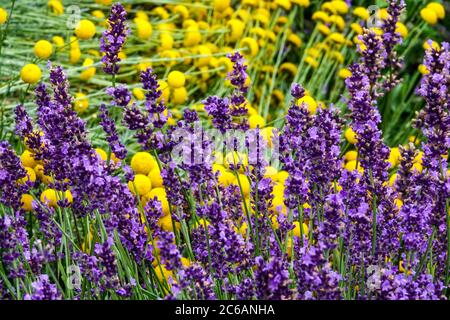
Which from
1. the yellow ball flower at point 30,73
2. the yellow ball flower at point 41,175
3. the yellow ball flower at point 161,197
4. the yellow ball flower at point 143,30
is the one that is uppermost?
the yellow ball flower at point 30,73

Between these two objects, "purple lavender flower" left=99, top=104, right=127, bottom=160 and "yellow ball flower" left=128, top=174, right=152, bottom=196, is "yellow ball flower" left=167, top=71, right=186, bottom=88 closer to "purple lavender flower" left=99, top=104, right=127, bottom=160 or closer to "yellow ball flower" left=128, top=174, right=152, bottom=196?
"yellow ball flower" left=128, top=174, right=152, bottom=196

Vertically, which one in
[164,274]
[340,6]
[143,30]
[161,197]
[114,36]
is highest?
[114,36]

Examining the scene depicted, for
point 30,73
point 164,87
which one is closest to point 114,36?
point 164,87

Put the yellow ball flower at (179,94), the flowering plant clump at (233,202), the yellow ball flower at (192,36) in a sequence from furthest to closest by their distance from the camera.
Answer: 1. the yellow ball flower at (192,36)
2. the yellow ball flower at (179,94)
3. the flowering plant clump at (233,202)

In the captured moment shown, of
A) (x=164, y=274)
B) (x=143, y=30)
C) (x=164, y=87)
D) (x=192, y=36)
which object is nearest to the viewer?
(x=164, y=274)

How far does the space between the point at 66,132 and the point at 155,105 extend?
0.24m

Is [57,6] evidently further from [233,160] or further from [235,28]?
[233,160]

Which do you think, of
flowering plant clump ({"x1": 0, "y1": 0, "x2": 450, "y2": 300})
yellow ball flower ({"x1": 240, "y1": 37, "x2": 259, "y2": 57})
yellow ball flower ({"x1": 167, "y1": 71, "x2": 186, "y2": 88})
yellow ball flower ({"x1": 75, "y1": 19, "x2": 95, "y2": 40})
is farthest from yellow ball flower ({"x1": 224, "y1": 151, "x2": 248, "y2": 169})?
yellow ball flower ({"x1": 240, "y1": 37, "x2": 259, "y2": 57})

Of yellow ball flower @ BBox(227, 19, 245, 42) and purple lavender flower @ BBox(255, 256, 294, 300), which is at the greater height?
purple lavender flower @ BBox(255, 256, 294, 300)

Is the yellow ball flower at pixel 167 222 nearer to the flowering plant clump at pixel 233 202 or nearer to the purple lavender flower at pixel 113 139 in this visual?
the flowering plant clump at pixel 233 202

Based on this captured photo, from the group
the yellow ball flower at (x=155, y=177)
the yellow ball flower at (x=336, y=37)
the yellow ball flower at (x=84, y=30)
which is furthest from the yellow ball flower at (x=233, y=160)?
the yellow ball flower at (x=336, y=37)

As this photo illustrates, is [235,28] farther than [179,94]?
Yes
